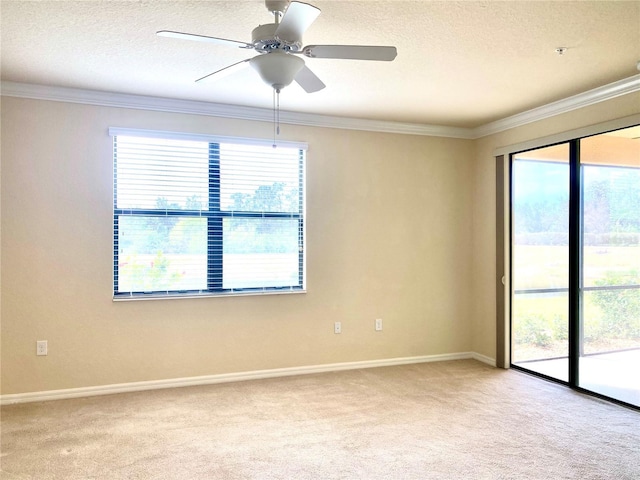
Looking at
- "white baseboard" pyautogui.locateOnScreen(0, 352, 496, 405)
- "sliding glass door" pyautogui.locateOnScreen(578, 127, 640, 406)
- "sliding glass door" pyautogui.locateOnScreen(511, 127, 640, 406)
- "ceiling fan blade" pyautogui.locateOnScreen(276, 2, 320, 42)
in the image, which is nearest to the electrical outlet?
"white baseboard" pyautogui.locateOnScreen(0, 352, 496, 405)

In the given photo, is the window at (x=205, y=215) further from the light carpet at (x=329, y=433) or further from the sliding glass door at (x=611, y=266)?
the sliding glass door at (x=611, y=266)

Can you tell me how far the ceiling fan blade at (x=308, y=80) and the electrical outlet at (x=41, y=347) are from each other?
2.94m

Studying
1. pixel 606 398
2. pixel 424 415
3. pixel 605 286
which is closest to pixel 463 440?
pixel 424 415

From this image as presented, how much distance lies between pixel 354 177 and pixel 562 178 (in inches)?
76.3

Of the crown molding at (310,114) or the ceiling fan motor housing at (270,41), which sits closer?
the ceiling fan motor housing at (270,41)

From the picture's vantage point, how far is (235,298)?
169 inches

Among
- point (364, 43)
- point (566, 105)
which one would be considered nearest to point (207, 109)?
point (364, 43)

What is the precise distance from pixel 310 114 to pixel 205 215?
1.42 m

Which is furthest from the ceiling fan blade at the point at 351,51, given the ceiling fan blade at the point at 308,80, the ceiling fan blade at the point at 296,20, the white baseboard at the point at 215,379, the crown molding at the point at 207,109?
the white baseboard at the point at 215,379

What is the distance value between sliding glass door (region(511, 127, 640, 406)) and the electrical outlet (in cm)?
434

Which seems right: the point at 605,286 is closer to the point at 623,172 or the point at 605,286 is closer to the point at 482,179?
the point at 623,172

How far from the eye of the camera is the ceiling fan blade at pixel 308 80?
2.56 metres

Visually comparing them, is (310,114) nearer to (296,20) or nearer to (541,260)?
(296,20)

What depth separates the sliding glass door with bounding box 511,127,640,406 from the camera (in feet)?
11.9
